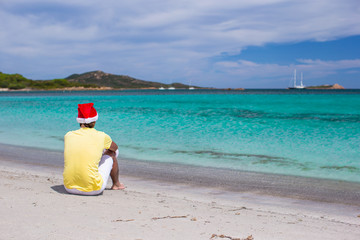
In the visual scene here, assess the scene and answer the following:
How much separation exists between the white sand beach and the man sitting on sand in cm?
19

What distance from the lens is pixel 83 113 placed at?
5562 mm

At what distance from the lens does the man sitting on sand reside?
554 cm

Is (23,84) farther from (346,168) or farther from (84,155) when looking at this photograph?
(84,155)

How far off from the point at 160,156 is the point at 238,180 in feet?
12.2

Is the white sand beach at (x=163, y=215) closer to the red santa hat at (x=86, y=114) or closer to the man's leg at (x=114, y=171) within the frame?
the man's leg at (x=114, y=171)

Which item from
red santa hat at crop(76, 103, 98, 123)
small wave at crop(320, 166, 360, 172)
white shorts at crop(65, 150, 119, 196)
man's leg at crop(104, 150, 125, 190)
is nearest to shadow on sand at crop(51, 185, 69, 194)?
A: white shorts at crop(65, 150, 119, 196)

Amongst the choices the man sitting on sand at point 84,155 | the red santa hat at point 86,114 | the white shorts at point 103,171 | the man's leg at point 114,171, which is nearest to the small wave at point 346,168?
the man's leg at point 114,171

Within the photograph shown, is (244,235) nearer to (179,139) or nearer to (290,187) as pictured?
(290,187)

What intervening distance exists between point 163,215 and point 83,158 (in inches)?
63.8

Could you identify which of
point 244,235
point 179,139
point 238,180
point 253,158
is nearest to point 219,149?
point 253,158

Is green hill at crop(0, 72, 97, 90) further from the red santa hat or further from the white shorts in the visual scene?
the red santa hat

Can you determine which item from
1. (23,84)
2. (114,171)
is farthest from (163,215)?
(23,84)

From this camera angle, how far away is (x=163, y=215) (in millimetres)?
4805

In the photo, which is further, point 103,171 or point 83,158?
point 103,171
